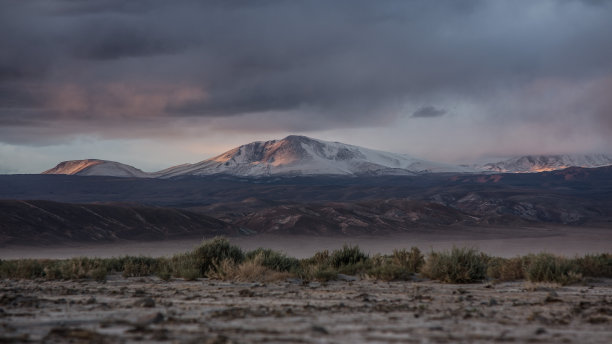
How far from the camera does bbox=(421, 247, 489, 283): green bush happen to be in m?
15.7

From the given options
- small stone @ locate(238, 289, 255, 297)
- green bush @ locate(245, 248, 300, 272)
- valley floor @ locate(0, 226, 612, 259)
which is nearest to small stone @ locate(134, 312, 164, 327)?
small stone @ locate(238, 289, 255, 297)

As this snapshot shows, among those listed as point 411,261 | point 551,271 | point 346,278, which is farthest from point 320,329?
point 411,261

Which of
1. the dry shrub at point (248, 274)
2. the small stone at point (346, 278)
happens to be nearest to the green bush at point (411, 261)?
the small stone at point (346, 278)

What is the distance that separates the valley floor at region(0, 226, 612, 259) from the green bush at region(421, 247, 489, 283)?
37632 millimetres

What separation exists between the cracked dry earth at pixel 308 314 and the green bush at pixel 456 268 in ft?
3.03

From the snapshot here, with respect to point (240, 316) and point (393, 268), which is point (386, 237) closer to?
point (393, 268)

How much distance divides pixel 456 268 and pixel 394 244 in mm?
60237

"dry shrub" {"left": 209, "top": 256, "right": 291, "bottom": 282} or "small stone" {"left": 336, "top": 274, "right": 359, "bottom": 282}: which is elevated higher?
"dry shrub" {"left": 209, "top": 256, "right": 291, "bottom": 282}

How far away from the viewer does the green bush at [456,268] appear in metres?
15.7

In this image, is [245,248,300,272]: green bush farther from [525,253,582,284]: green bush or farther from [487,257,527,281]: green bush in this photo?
[525,253,582,284]: green bush

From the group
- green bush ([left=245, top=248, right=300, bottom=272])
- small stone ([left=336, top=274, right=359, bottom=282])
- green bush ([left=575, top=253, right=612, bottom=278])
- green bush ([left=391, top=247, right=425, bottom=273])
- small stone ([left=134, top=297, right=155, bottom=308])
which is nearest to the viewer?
small stone ([left=134, top=297, right=155, bottom=308])

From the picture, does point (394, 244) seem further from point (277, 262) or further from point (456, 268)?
point (456, 268)

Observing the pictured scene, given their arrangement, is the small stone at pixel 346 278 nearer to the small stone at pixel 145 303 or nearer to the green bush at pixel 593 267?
the green bush at pixel 593 267

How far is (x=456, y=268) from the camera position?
15.9 metres
